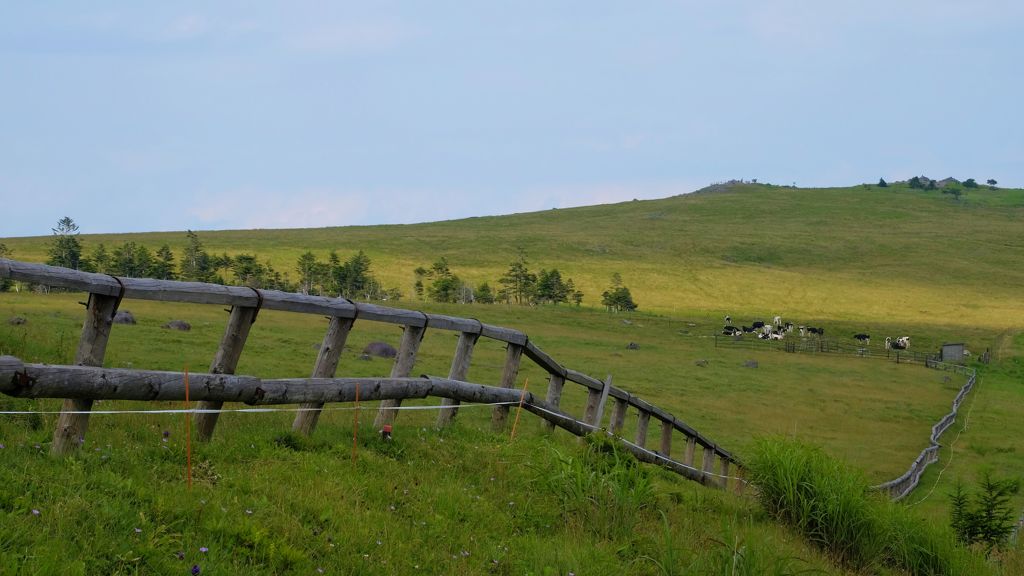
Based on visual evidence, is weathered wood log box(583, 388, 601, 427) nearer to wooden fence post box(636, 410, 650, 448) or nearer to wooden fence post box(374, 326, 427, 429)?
wooden fence post box(636, 410, 650, 448)

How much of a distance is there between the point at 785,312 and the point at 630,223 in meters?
85.8

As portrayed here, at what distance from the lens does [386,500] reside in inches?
270

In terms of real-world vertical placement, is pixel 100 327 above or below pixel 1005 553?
above

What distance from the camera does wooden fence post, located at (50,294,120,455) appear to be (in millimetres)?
6188

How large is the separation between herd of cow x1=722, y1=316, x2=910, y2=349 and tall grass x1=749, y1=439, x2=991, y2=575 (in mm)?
63315

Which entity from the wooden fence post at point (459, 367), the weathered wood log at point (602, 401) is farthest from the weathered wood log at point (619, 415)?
the wooden fence post at point (459, 367)

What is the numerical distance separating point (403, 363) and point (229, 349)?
225 centimetres

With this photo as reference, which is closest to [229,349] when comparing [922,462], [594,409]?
[594,409]

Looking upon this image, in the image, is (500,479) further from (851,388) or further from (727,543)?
(851,388)

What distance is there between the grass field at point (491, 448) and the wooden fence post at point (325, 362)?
194mm

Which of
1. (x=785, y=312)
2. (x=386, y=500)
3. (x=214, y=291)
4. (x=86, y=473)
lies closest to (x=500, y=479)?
(x=386, y=500)

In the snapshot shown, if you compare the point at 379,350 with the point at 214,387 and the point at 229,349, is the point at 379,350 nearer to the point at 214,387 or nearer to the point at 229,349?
the point at 229,349

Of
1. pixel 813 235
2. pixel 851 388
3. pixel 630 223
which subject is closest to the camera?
pixel 851 388

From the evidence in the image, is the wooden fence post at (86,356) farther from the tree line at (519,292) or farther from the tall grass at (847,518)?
the tree line at (519,292)
